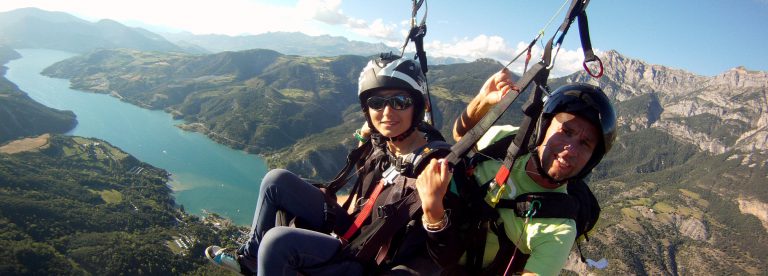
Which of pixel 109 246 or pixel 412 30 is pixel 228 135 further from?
pixel 412 30

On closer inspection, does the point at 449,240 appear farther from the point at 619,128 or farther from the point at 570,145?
the point at 619,128

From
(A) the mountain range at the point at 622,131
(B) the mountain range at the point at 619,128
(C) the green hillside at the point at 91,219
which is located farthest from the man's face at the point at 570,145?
(B) the mountain range at the point at 619,128

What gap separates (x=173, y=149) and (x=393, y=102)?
89509mm

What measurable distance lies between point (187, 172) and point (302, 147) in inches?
1053

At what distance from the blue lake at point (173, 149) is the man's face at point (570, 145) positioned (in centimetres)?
6087

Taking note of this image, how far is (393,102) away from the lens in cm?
341

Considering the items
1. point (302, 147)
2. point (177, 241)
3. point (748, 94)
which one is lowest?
point (177, 241)

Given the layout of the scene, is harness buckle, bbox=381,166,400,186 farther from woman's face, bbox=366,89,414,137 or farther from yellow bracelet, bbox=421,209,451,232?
yellow bracelet, bbox=421,209,451,232

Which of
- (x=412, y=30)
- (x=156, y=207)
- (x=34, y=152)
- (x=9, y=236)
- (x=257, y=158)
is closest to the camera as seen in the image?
(x=412, y=30)

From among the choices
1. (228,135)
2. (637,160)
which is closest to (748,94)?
(637,160)

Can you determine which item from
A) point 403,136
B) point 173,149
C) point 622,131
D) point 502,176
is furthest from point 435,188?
point 622,131

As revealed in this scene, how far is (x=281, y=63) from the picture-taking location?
167 meters

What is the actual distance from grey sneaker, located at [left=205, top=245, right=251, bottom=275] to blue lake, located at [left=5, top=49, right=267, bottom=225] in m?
58.8

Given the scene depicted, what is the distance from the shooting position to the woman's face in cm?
334
